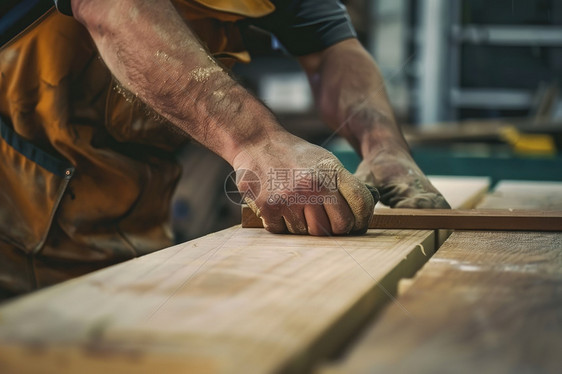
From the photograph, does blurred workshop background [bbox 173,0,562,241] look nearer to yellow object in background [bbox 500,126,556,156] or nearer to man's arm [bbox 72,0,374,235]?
yellow object in background [bbox 500,126,556,156]

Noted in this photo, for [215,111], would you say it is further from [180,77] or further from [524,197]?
[524,197]

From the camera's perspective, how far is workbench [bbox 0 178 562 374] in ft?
1.53

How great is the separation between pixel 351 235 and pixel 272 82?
5.06 metres

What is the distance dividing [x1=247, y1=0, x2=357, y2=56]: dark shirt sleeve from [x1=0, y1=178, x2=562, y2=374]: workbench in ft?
3.37

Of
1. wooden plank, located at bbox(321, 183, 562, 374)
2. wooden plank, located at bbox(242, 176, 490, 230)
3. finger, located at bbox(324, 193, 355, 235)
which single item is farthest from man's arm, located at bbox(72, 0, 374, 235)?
wooden plank, located at bbox(321, 183, 562, 374)

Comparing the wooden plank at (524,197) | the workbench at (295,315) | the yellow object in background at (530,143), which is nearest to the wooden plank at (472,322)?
the workbench at (295,315)

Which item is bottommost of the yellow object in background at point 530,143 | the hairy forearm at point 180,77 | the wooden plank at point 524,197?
the yellow object in background at point 530,143

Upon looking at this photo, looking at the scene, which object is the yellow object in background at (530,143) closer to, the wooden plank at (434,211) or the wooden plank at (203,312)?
the wooden plank at (434,211)

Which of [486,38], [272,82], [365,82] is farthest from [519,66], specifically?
[365,82]

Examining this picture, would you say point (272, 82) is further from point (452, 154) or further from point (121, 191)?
point (121, 191)

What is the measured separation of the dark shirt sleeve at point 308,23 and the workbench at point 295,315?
1027mm

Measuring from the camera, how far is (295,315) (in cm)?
55

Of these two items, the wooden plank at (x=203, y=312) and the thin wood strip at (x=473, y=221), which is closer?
the wooden plank at (x=203, y=312)

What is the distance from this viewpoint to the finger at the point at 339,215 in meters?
1.00
